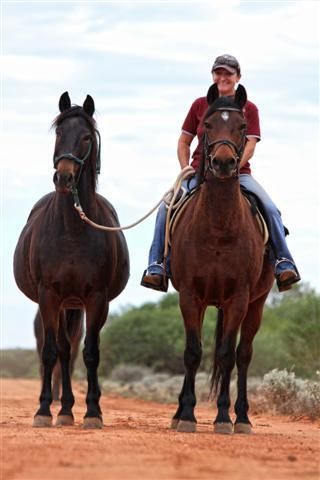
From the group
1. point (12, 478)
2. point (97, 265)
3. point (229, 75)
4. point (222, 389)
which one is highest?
point (229, 75)

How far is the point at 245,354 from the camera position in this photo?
13461 millimetres

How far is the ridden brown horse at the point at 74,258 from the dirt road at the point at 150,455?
0.60m

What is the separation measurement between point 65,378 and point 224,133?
369cm

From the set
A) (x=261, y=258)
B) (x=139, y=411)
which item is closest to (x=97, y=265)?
(x=261, y=258)

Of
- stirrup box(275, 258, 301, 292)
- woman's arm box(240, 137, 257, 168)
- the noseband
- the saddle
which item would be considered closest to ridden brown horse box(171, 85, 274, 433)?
the saddle

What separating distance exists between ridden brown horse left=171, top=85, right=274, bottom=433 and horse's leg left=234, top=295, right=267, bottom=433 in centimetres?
77

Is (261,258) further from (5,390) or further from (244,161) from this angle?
(5,390)

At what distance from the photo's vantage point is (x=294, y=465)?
8.71 meters

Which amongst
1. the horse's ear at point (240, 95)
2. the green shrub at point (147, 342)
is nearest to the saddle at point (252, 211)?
the horse's ear at point (240, 95)

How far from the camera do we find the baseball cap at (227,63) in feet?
41.6

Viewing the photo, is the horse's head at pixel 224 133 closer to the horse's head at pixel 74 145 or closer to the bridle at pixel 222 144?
the bridle at pixel 222 144

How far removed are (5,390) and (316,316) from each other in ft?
27.1

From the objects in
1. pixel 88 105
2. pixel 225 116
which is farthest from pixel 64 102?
pixel 225 116

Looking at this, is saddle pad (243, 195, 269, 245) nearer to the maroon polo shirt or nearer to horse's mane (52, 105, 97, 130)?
the maroon polo shirt
